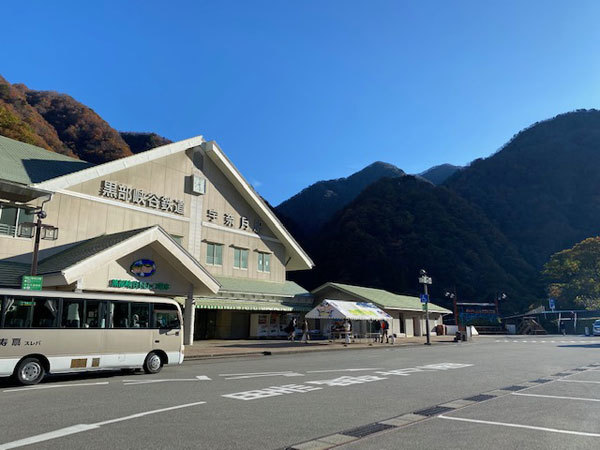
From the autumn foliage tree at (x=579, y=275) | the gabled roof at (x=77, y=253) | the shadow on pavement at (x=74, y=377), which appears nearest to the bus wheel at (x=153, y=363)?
the shadow on pavement at (x=74, y=377)

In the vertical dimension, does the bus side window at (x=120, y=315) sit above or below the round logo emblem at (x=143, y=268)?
below

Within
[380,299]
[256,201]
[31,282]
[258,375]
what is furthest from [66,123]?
[258,375]

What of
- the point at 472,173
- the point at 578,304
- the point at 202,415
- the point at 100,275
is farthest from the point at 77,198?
the point at 472,173

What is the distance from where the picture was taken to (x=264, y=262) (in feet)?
108

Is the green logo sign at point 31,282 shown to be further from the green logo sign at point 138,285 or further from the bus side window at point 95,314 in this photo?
the green logo sign at point 138,285

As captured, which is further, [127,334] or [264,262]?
[264,262]

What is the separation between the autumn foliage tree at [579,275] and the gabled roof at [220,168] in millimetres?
56902

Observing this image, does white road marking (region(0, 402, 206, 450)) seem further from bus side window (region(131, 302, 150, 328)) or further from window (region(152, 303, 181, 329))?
window (region(152, 303, 181, 329))

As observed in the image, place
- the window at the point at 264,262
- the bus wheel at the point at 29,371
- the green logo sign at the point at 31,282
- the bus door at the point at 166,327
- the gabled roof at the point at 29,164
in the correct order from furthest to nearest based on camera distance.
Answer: the window at the point at 264,262, the gabled roof at the point at 29,164, the green logo sign at the point at 31,282, the bus door at the point at 166,327, the bus wheel at the point at 29,371

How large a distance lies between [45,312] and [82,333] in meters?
1.15

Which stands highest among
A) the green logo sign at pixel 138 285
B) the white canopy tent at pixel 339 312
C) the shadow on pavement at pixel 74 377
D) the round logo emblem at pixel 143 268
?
the round logo emblem at pixel 143 268

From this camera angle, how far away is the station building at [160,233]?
19688mm

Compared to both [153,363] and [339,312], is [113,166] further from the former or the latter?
[339,312]

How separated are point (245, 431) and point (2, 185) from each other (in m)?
18.6
